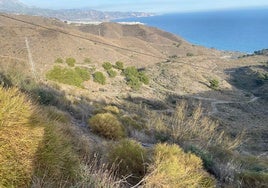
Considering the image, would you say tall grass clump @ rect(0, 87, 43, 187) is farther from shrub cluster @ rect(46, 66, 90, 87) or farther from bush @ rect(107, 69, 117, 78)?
bush @ rect(107, 69, 117, 78)

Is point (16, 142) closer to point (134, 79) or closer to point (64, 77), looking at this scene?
point (64, 77)

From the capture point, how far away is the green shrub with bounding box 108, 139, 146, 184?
678 centimetres

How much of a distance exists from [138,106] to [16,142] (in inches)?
1109

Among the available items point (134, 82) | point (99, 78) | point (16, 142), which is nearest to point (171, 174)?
point (16, 142)

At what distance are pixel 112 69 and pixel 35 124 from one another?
53.7 meters

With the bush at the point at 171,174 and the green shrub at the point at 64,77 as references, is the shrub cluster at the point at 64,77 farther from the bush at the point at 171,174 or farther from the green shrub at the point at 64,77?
the bush at the point at 171,174

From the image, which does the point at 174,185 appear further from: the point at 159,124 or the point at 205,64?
the point at 205,64

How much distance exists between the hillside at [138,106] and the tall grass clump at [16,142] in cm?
5

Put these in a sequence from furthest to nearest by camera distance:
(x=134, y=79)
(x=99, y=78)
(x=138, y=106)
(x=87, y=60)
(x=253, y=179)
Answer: (x=87, y=60) < (x=134, y=79) < (x=99, y=78) < (x=138, y=106) < (x=253, y=179)

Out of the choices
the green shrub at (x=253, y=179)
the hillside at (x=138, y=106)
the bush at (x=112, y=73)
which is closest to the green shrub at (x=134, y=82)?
the hillside at (x=138, y=106)

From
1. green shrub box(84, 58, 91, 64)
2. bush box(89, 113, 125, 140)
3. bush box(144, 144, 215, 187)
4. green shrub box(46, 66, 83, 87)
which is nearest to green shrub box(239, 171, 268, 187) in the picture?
bush box(144, 144, 215, 187)

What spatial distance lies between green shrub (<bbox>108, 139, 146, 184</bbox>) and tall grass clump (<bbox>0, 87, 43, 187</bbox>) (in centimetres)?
240

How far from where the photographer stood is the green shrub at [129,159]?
6781 millimetres

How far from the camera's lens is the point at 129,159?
7035 millimetres
